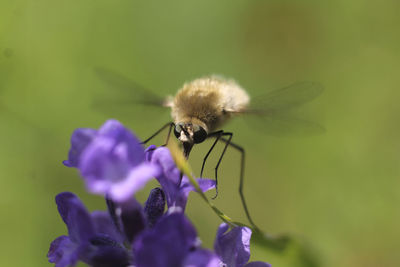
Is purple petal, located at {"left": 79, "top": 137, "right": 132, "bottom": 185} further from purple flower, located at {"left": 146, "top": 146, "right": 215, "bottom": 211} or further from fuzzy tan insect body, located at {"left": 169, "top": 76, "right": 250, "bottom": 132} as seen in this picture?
fuzzy tan insect body, located at {"left": 169, "top": 76, "right": 250, "bottom": 132}

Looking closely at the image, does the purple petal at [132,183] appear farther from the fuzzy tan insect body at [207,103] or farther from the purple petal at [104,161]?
the fuzzy tan insect body at [207,103]

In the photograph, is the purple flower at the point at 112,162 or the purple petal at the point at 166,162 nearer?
the purple flower at the point at 112,162

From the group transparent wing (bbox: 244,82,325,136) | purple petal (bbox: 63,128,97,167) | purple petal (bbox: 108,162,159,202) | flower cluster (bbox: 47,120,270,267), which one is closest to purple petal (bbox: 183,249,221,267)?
flower cluster (bbox: 47,120,270,267)

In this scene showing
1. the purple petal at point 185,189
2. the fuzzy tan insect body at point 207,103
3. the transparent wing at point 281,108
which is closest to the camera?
the purple petal at point 185,189

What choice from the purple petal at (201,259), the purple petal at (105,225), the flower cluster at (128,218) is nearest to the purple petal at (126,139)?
the flower cluster at (128,218)

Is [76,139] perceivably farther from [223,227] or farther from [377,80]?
[377,80]

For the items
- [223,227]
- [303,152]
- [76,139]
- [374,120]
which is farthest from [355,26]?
[76,139]
